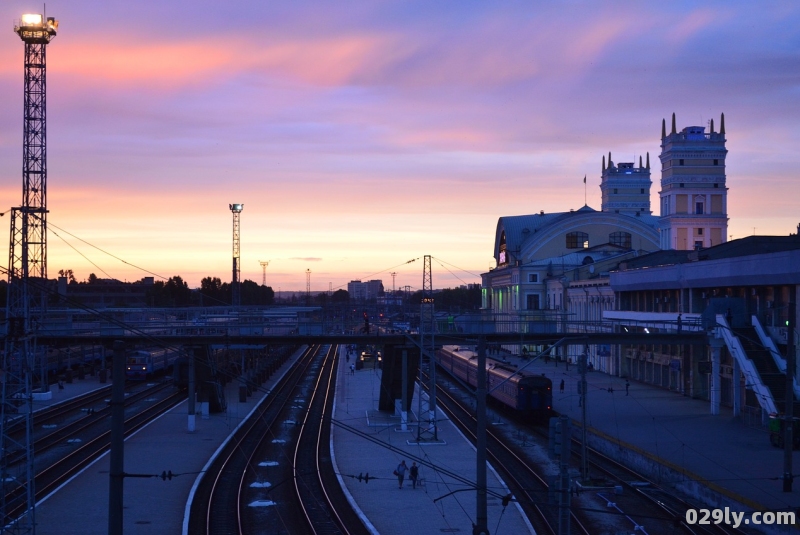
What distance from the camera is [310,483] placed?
87.0ft

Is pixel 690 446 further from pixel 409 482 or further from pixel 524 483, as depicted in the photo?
pixel 409 482

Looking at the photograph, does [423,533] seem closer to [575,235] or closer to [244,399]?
[244,399]

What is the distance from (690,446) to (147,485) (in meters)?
18.3

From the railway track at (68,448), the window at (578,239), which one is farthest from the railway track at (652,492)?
the window at (578,239)

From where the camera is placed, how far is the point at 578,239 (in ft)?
290

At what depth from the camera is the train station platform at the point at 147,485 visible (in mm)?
21438

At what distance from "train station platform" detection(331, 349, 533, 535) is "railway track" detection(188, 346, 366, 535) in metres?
0.70

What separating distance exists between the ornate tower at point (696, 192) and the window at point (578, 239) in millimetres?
8285

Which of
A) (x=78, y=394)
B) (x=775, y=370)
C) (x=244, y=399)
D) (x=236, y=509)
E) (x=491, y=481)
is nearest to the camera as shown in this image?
(x=236, y=509)

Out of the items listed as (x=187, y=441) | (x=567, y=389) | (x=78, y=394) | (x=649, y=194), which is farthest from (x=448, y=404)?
(x=649, y=194)

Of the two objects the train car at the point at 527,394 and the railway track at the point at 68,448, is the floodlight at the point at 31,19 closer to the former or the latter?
the railway track at the point at 68,448

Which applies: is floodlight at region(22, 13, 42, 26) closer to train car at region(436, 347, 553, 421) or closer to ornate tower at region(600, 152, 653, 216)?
train car at region(436, 347, 553, 421)

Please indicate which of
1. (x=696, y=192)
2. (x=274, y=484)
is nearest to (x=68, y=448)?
(x=274, y=484)

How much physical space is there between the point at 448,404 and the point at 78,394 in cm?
2259
